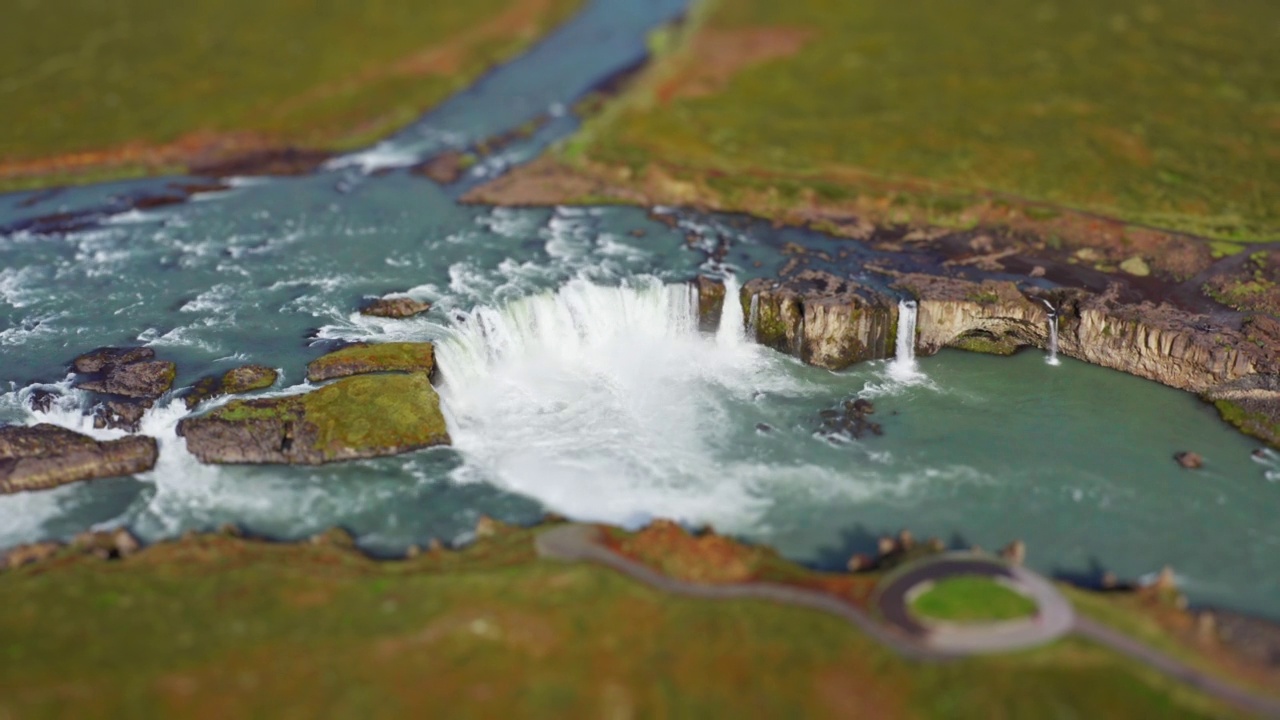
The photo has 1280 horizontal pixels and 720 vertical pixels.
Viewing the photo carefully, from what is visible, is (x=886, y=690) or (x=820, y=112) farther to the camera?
(x=820, y=112)

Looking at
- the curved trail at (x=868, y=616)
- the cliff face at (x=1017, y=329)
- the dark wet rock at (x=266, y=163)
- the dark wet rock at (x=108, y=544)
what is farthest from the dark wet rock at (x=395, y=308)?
the dark wet rock at (x=266, y=163)

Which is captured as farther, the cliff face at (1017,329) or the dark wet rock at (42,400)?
the cliff face at (1017,329)

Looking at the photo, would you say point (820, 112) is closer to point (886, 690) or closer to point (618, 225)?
point (618, 225)

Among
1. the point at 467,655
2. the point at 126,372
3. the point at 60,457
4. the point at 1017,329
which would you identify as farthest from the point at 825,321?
the point at 60,457

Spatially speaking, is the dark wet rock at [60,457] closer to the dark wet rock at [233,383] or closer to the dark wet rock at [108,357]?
the dark wet rock at [233,383]

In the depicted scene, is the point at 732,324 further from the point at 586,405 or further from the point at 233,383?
the point at 233,383

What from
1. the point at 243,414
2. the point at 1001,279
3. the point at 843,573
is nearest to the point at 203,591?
the point at 243,414
